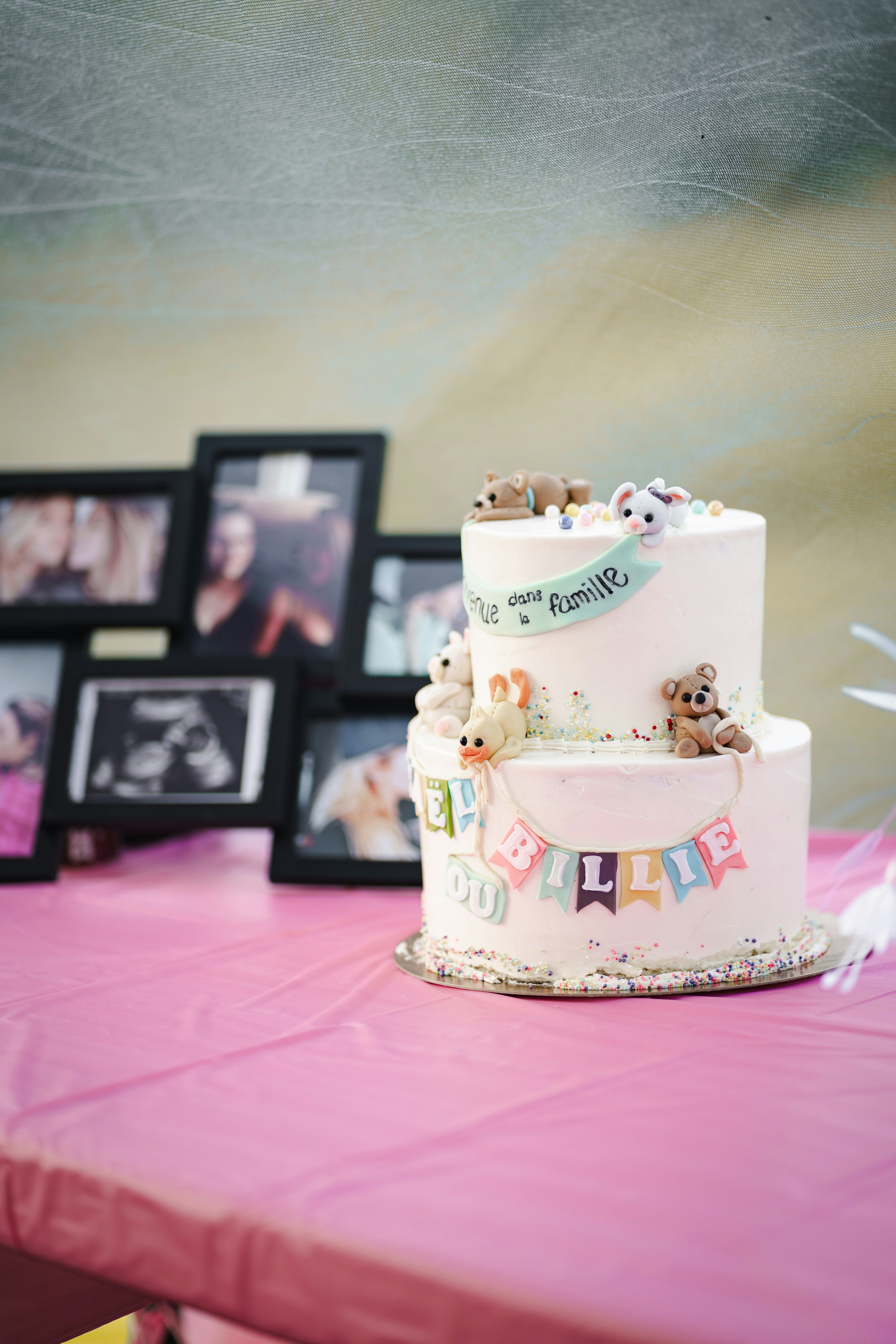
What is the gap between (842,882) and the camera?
9.44 ft

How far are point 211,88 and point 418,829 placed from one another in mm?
1770

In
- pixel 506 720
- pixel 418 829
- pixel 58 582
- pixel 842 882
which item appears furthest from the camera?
pixel 58 582

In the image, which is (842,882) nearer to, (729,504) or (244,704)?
(729,504)

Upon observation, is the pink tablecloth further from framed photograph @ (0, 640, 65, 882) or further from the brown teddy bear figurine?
framed photograph @ (0, 640, 65, 882)

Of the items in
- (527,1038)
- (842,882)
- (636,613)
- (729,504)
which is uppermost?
(729,504)

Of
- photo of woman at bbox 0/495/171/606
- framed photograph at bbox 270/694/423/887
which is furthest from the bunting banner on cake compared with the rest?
photo of woman at bbox 0/495/171/606

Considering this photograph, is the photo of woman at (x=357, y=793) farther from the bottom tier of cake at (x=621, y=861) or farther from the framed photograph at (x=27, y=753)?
the bottom tier of cake at (x=621, y=861)

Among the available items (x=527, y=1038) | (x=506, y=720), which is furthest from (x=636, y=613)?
(x=527, y=1038)

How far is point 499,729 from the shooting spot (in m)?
2.20

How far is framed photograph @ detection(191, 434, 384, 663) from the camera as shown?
342cm

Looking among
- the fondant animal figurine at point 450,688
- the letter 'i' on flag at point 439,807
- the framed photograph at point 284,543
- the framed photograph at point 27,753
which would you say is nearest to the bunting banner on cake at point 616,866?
the letter 'i' on flag at point 439,807

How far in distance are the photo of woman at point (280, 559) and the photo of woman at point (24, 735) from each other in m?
0.42

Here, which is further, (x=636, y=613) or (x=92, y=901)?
(x=92, y=901)

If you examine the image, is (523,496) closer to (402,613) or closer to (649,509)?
(649,509)
